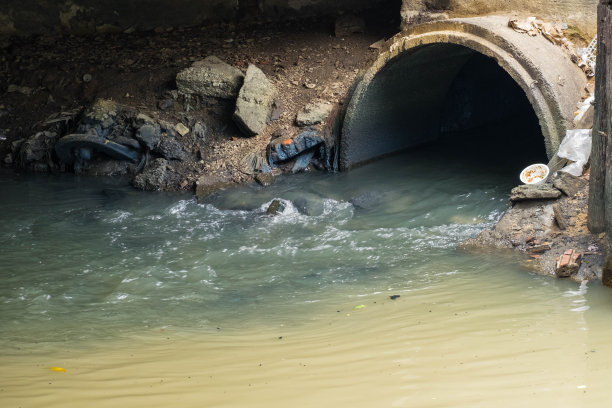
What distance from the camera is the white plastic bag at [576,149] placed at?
6305mm

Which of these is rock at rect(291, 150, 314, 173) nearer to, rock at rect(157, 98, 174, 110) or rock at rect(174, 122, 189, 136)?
rock at rect(174, 122, 189, 136)

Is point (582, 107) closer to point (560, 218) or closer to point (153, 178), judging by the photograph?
point (560, 218)

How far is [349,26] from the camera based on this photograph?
10609 millimetres

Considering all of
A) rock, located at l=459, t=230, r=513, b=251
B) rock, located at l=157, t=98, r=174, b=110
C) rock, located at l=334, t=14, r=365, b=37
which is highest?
rock, located at l=334, t=14, r=365, b=37

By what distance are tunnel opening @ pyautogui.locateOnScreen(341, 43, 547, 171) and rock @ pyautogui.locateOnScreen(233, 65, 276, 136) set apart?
1.16 m

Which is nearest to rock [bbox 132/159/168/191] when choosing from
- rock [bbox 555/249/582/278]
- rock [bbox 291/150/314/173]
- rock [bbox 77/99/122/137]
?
rock [bbox 77/99/122/137]

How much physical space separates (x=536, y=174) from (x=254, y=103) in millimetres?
4005

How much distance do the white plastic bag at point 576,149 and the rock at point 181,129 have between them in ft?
16.0

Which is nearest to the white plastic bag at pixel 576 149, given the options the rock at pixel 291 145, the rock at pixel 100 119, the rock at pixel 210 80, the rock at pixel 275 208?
the rock at pixel 275 208

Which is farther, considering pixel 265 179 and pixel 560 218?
pixel 265 179

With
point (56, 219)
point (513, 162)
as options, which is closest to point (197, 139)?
point (56, 219)

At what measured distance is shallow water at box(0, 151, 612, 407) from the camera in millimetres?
3623

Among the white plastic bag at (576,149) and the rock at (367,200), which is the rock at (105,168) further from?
the white plastic bag at (576,149)

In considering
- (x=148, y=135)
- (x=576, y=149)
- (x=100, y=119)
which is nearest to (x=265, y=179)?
(x=148, y=135)
